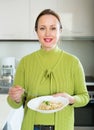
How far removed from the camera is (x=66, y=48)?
9.94ft

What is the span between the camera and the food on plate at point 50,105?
3.05ft

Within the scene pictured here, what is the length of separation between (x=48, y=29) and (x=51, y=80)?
0.62 feet

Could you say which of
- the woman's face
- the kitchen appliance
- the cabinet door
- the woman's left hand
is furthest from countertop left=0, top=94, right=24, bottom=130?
the cabinet door

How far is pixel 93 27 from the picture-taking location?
271 cm

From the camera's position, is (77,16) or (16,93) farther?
(77,16)

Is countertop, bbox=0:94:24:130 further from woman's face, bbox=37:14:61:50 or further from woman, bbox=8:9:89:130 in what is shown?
woman's face, bbox=37:14:61:50

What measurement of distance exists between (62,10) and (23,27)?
1.51 ft

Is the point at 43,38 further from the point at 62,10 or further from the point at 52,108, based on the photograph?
the point at 62,10

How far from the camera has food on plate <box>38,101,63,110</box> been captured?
3.05 feet

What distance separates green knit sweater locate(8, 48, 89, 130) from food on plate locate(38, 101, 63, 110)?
0.9 inches

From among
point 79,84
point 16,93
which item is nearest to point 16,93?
point 16,93

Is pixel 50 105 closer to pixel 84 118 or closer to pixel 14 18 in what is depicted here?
pixel 84 118

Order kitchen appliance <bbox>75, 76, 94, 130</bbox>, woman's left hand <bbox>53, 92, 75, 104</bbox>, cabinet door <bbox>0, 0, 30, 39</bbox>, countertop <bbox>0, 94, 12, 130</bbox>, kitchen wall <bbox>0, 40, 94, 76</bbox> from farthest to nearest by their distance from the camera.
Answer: kitchen wall <bbox>0, 40, 94, 76</bbox> < cabinet door <bbox>0, 0, 30, 39</bbox> < kitchen appliance <bbox>75, 76, 94, 130</bbox> < countertop <bbox>0, 94, 12, 130</bbox> < woman's left hand <bbox>53, 92, 75, 104</bbox>

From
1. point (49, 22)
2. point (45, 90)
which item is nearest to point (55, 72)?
point (45, 90)
